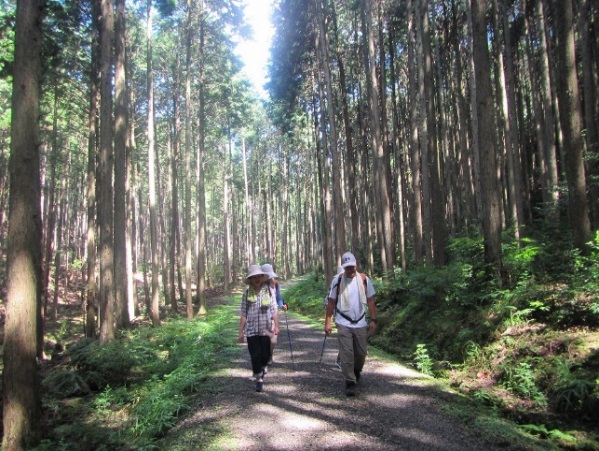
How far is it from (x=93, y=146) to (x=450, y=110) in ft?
66.1

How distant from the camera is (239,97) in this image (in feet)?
93.2

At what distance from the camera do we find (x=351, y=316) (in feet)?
19.8

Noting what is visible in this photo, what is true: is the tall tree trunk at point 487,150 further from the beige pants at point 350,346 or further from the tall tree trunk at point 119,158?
the tall tree trunk at point 119,158

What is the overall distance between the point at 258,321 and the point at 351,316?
4.65 ft

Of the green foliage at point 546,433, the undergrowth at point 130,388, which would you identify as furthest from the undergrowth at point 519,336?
the undergrowth at point 130,388

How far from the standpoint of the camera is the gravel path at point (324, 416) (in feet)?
14.3

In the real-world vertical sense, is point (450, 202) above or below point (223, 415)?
above

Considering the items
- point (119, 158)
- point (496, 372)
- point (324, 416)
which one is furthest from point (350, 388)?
point (119, 158)

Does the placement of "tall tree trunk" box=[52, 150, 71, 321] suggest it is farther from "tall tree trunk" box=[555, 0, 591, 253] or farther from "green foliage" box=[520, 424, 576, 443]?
"green foliage" box=[520, 424, 576, 443]

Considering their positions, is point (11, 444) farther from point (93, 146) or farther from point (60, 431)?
point (93, 146)

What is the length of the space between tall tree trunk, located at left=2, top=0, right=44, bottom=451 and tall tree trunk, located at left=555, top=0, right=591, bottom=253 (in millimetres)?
9285

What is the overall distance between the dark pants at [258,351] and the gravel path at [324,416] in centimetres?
35

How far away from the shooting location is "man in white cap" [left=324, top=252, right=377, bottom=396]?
6012 millimetres

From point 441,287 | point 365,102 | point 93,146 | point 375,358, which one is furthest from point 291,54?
point 375,358
